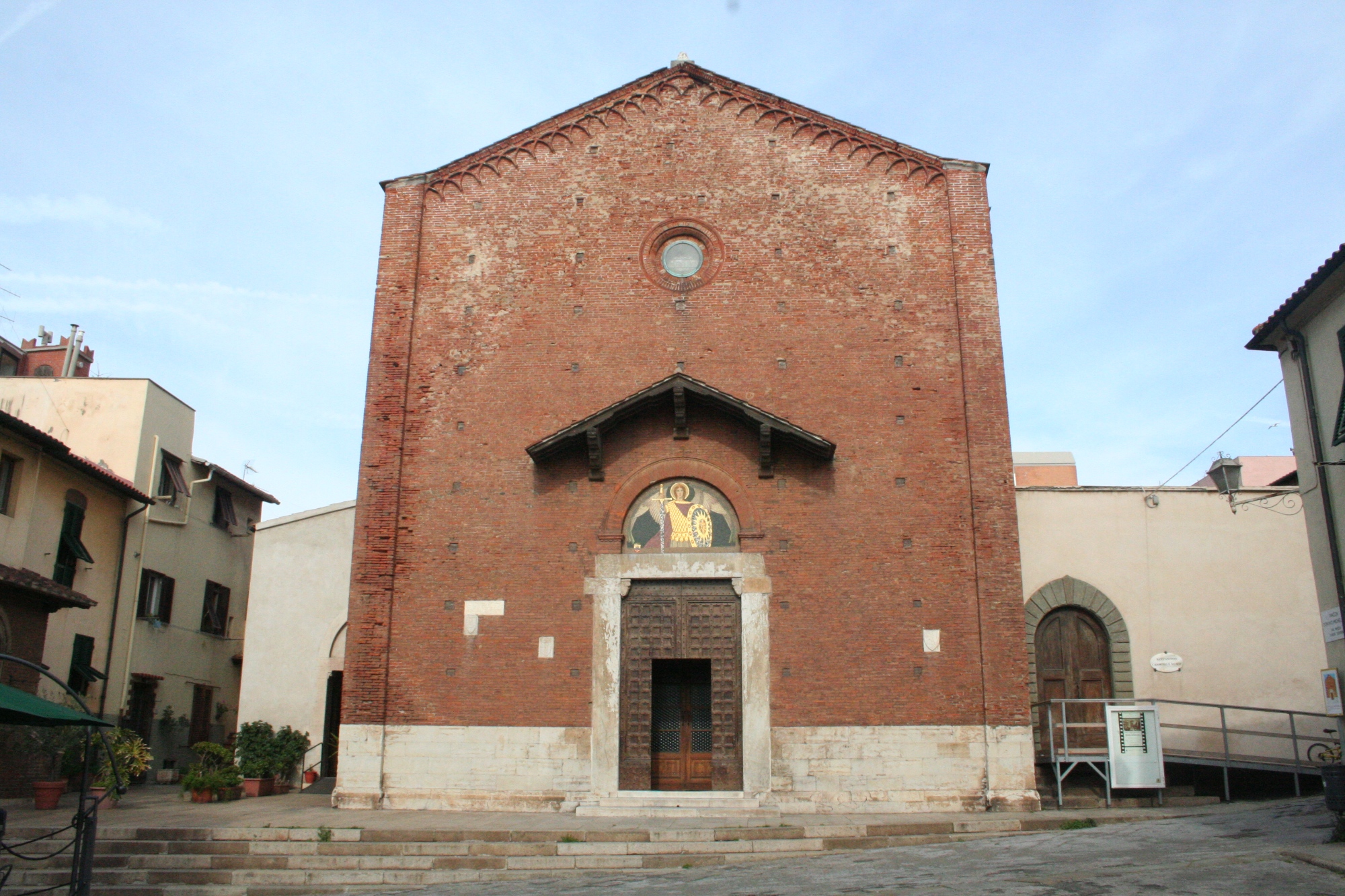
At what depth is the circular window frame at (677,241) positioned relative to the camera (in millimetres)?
17484

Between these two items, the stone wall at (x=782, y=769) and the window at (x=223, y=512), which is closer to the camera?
the stone wall at (x=782, y=769)

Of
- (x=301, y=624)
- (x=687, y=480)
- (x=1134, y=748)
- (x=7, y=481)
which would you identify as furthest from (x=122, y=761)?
(x=1134, y=748)

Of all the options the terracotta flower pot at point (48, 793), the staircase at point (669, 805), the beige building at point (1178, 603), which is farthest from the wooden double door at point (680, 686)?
the terracotta flower pot at point (48, 793)

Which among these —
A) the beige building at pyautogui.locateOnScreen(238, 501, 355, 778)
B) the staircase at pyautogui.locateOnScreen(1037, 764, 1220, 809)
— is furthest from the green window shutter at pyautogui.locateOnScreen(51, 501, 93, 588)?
the staircase at pyautogui.locateOnScreen(1037, 764, 1220, 809)

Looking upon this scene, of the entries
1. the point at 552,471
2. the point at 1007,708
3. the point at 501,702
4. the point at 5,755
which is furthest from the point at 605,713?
the point at 5,755

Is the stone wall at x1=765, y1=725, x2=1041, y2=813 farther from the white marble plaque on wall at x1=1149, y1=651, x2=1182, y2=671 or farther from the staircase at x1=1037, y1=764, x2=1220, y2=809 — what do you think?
the white marble plaque on wall at x1=1149, y1=651, x2=1182, y2=671

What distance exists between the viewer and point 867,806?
14.9 meters

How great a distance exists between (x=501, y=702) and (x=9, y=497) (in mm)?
9721

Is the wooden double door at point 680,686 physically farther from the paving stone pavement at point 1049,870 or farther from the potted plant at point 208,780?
the potted plant at point 208,780

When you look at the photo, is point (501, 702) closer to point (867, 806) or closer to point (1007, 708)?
point (867, 806)

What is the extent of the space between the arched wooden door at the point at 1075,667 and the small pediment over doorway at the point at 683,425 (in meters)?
5.25

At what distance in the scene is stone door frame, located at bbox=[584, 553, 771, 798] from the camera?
15281mm

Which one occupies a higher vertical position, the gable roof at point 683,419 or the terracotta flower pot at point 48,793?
the gable roof at point 683,419

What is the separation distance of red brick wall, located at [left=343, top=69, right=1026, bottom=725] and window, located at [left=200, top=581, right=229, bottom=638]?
1095 centimetres
